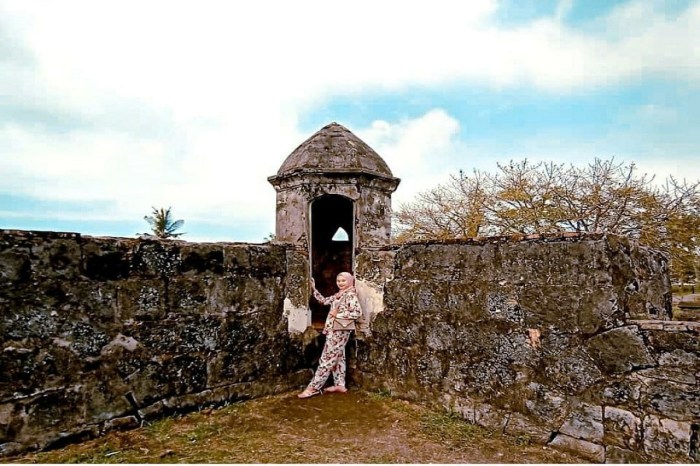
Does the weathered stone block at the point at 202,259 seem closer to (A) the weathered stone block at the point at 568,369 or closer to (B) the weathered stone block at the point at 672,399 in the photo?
(A) the weathered stone block at the point at 568,369

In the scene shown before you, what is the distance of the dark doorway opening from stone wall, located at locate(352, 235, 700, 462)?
2919 mm

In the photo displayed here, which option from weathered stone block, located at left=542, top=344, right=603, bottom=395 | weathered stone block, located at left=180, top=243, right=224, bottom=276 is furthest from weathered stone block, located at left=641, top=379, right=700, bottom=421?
weathered stone block, located at left=180, top=243, right=224, bottom=276

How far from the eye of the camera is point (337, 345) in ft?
16.6

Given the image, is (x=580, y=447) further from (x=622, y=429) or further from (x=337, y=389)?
(x=337, y=389)

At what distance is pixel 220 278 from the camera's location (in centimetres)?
460

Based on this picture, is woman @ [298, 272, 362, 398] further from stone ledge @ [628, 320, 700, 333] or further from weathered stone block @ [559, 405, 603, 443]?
stone ledge @ [628, 320, 700, 333]

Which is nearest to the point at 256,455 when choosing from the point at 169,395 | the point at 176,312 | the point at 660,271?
the point at 169,395

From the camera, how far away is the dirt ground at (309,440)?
3.38 m

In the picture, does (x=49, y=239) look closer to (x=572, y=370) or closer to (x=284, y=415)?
(x=284, y=415)

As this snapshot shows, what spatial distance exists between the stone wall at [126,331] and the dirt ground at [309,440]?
218 mm

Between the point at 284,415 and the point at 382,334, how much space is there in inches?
49.7

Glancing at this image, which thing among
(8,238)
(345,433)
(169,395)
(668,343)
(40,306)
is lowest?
(345,433)

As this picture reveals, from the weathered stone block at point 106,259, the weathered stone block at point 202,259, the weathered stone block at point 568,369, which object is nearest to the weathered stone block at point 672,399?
the weathered stone block at point 568,369

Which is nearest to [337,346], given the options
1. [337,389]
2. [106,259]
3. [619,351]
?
[337,389]
